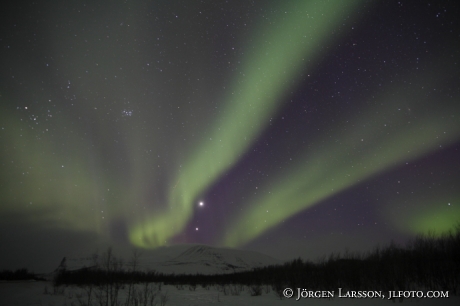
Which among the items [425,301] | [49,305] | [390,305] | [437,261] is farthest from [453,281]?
[49,305]

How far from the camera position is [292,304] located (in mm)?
12133

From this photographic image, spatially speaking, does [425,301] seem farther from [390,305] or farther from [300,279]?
[300,279]

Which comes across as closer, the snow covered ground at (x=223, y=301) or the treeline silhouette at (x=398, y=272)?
the snow covered ground at (x=223, y=301)

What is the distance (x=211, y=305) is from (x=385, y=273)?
39.7ft

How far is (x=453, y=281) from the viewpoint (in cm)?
1413

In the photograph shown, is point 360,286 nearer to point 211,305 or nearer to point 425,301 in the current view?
point 425,301

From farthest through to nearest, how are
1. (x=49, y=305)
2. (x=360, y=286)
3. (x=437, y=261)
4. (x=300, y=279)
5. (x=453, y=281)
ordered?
1. (x=300, y=279)
2. (x=360, y=286)
3. (x=437, y=261)
4. (x=453, y=281)
5. (x=49, y=305)

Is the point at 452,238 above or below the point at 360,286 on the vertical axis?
above

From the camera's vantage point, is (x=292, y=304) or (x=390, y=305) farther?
(x=292, y=304)

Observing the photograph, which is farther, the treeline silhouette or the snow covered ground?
the treeline silhouette

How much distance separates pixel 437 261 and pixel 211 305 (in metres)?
14.6

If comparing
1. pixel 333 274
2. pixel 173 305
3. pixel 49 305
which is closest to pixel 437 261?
pixel 333 274

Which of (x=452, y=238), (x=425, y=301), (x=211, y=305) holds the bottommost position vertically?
(x=211, y=305)

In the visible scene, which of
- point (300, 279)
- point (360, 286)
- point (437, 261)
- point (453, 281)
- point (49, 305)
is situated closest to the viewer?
point (49, 305)
